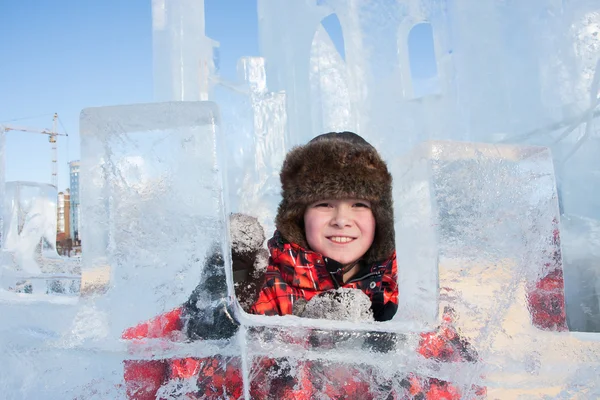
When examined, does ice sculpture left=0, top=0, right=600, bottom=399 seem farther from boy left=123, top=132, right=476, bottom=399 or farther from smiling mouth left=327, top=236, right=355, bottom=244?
smiling mouth left=327, top=236, right=355, bottom=244

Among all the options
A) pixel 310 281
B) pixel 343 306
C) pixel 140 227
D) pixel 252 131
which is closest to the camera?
pixel 140 227

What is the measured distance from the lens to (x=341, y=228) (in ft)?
5.90

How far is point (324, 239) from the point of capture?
1.80 meters

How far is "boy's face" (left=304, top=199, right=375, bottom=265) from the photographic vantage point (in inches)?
70.3

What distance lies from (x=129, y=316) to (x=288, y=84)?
156 inches

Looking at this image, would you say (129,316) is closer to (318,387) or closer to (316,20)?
(318,387)

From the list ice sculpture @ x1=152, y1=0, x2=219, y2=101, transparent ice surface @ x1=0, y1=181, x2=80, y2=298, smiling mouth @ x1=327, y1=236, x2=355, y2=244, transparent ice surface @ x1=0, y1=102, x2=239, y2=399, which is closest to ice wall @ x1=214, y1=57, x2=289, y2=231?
ice sculpture @ x1=152, y1=0, x2=219, y2=101

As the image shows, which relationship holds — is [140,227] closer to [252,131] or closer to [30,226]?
[30,226]

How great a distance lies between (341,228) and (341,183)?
17 centimetres

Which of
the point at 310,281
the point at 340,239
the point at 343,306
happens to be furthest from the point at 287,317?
the point at 340,239

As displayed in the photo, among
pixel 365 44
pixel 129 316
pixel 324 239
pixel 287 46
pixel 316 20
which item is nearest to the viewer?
pixel 129 316

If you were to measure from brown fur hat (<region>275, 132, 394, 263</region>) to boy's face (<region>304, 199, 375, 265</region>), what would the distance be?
35 millimetres

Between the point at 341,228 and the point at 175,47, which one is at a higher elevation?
the point at 175,47

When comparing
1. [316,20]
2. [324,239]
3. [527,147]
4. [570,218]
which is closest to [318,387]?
[527,147]
